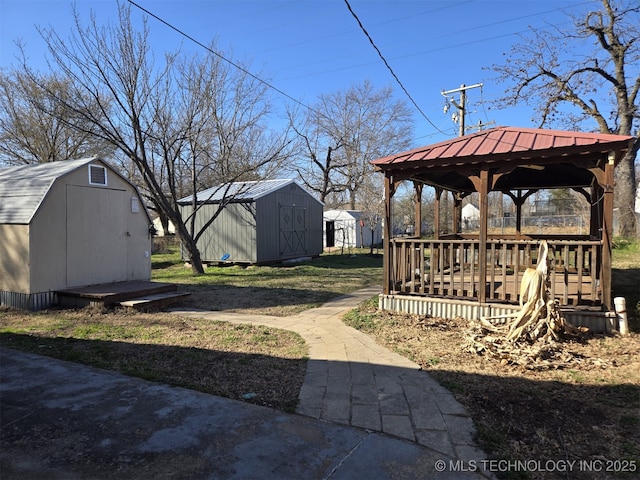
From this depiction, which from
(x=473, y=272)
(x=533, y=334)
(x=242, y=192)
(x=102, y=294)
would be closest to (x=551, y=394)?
(x=533, y=334)

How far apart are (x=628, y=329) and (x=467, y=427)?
398 centimetres

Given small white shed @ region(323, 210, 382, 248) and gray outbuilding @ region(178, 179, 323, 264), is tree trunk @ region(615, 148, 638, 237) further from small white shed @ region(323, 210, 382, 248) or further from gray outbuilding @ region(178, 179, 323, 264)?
gray outbuilding @ region(178, 179, 323, 264)

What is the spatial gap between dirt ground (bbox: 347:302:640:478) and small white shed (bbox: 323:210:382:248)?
20.0m

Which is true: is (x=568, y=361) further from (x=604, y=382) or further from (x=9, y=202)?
(x=9, y=202)

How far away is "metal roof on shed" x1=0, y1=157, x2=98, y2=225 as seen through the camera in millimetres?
7664

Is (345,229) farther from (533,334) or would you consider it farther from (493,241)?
(533,334)

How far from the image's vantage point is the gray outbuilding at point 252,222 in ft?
51.3

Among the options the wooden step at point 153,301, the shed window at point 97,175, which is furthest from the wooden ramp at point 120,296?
the shed window at point 97,175

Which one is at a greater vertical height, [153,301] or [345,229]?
[345,229]

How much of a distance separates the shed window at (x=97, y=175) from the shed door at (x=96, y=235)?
14cm

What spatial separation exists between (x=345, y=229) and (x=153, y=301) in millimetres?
18960

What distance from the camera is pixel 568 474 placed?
2.57 m

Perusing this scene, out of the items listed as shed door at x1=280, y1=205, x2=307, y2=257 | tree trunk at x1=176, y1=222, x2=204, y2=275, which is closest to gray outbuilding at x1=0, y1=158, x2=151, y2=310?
tree trunk at x1=176, y1=222, x2=204, y2=275

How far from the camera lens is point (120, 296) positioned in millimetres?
7836
